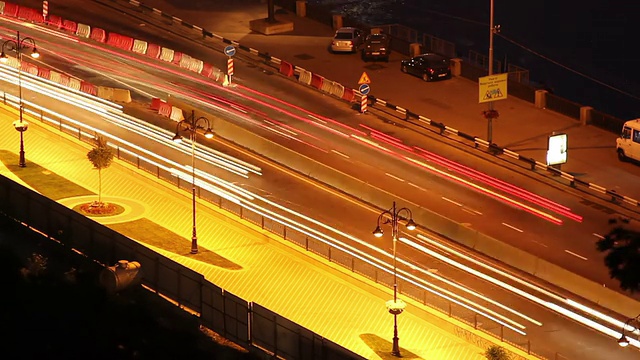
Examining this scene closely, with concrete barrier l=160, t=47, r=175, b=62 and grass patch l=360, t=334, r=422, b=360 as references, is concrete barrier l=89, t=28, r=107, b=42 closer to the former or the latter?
concrete barrier l=160, t=47, r=175, b=62

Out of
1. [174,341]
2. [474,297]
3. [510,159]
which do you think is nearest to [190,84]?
[510,159]

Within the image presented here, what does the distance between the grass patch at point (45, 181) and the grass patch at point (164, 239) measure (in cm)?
387

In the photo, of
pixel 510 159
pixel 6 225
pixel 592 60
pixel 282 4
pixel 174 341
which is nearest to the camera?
pixel 174 341

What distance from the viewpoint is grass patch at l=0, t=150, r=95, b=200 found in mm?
61188

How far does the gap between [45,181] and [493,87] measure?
21.9m

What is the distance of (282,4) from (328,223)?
115ft

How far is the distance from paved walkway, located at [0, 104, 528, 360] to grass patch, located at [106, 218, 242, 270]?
0.94 feet

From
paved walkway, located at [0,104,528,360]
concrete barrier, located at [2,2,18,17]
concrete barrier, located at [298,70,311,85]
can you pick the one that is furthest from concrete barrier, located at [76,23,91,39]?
paved walkway, located at [0,104,528,360]

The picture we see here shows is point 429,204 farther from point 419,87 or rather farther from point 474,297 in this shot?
point 419,87

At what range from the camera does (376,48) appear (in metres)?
83.8

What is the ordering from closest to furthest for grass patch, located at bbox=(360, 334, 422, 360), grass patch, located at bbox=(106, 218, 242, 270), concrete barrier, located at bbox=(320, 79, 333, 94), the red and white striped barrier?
1. grass patch, located at bbox=(360, 334, 422, 360)
2. grass patch, located at bbox=(106, 218, 242, 270)
3. concrete barrier, located at bbox=(320, 79, 333, 94)
4. the red and white striped barrier

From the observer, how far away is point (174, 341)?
43062mm

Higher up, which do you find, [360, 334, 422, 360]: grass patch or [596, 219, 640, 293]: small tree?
[596, 219, 640, 293]: small tree

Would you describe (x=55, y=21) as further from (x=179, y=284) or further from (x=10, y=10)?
(x=179, y=284)
